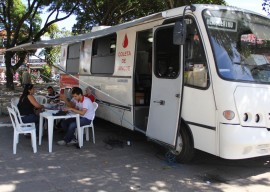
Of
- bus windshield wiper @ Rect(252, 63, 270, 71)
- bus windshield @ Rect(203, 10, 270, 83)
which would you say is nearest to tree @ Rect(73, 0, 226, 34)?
bus windshield @ Rect(203, 10, 270, 83)

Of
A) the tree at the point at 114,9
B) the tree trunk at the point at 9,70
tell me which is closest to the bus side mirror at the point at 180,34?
the tree at the point at 114,9

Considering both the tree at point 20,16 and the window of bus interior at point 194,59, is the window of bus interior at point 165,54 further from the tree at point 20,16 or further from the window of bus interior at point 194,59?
the tree at point 20,16

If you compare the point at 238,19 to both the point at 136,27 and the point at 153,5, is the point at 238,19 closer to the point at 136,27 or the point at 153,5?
the point at 136,27

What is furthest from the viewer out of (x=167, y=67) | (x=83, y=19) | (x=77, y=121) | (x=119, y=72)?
(x=83, y=19)

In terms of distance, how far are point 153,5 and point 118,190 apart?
1489cm

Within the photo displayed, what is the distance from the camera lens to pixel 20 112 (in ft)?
24.6

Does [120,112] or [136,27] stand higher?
[136,27]

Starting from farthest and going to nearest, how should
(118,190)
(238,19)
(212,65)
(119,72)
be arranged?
(119,72) → (238,19) → (212,65) → (118,190)

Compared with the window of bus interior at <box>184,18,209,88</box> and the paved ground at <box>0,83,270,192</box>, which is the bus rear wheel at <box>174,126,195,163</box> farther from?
the window of bus interior at <box>184,18,209,88</box>

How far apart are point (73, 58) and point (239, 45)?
5939 mm

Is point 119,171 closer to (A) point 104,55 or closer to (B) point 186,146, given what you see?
(B) point 186,146

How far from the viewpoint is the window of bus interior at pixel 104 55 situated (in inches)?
314

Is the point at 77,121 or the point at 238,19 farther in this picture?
the point at 77,121

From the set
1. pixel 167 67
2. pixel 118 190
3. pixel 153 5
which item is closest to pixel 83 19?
pixel 153 5
